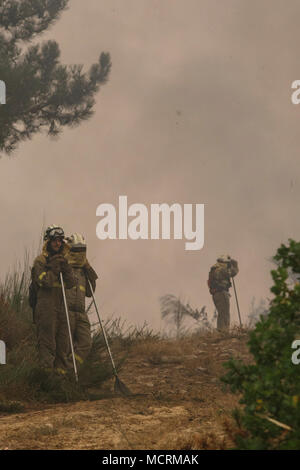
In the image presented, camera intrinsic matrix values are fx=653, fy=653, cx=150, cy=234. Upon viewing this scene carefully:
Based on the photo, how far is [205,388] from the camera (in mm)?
9844

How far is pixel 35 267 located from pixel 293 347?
609 centimetres

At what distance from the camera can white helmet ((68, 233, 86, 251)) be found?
10.2 m

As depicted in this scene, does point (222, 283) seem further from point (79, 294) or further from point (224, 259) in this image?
point (79, 294)

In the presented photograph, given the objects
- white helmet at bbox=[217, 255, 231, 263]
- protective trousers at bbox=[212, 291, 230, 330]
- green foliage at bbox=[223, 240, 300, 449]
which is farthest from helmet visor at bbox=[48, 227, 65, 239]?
protective trousers at bbox=[212, 291, 230, 330]

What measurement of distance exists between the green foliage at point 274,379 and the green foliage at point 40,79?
13682 millimetres

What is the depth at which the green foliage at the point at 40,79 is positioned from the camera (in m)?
17.2

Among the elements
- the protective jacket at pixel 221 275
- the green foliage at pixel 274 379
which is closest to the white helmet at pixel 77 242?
the green foliage at pixel 274 379

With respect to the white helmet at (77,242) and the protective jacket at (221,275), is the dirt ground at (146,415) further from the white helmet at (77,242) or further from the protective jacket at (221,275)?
the protective jacket at (221,275)

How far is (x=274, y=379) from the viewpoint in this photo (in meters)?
3.90

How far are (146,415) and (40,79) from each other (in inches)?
503

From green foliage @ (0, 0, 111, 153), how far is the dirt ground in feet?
26.6

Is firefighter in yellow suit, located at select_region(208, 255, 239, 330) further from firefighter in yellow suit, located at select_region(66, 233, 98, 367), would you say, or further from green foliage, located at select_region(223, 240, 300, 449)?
green foliage, located at select_region(223, 240, 300, 449)

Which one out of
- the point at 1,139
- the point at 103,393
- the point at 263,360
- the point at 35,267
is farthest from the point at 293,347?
the point at 1,139
